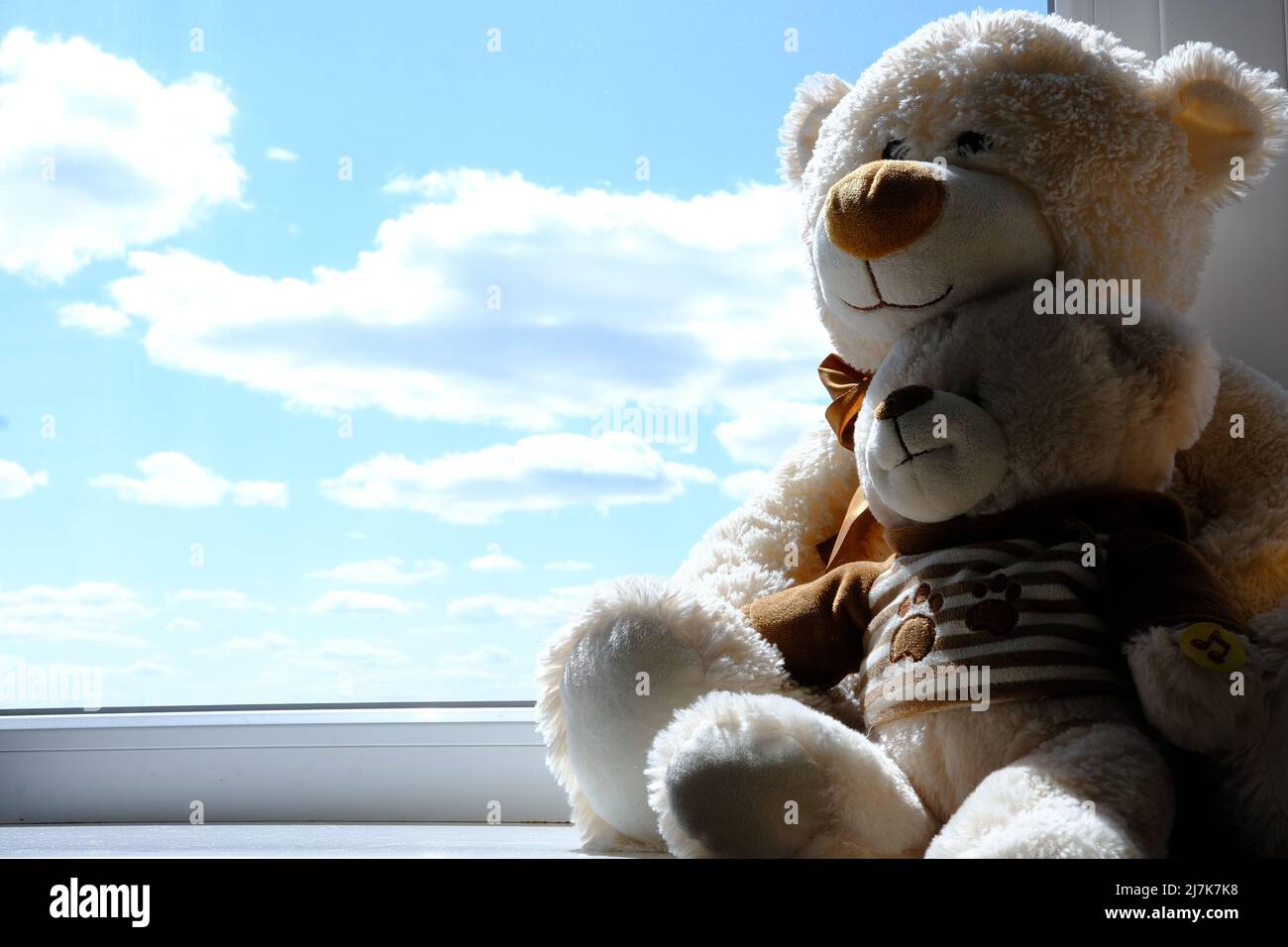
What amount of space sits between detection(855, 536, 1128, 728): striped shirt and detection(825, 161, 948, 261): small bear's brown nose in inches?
9.2

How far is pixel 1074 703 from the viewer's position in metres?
0.68

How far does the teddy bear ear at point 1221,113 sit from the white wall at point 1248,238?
20 cm

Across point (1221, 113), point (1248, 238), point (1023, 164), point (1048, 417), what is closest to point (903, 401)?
point (1048, 417)

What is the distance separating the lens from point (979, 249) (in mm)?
791

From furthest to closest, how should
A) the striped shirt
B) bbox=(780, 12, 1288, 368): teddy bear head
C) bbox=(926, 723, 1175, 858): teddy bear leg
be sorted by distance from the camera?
bbox=(780, 12, 1288, 368): teddy bear head
the striped shirt
bbox=(926, 723, 1175, 858): teddy bear leg

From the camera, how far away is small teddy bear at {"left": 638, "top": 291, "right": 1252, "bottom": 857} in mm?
632

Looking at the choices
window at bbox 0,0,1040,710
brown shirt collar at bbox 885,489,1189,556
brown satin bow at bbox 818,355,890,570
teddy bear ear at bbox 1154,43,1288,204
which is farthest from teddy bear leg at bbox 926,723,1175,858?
window at bbox 0,0,1040,710

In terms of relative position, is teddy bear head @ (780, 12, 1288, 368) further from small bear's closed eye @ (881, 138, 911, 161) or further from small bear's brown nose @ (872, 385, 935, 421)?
small bear's brown nose @ (872, 385, 935, 421)

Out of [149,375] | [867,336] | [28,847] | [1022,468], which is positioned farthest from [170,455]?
[1022,468]

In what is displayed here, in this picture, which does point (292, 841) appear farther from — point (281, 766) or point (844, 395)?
point (844, 395)

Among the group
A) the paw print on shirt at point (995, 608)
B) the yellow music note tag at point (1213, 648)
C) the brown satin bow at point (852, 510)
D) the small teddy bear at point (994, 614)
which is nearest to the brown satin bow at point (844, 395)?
the brown satin bow at point (852, 510)

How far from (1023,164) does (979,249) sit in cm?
9

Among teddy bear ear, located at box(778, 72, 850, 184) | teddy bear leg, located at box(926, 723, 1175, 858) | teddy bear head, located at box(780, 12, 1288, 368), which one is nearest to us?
teddy bear leg, located at box(926, 723, 1175, 858)

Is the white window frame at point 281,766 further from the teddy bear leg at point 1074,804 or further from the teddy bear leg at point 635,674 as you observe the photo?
the teddy bear leg at point 1074,804
